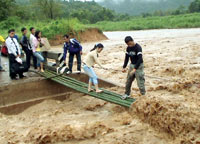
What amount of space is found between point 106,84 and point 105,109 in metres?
1.72

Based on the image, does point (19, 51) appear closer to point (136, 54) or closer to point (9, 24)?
point (136, 54)

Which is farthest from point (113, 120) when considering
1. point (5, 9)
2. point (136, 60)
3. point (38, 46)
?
point (5, 9)

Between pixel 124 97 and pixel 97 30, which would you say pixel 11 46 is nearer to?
pixel 124 97

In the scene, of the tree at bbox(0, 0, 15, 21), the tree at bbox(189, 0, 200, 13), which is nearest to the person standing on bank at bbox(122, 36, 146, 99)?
the tree at bbox(0, 0, 15, 21)

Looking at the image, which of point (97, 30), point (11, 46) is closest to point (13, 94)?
point (11, 46)

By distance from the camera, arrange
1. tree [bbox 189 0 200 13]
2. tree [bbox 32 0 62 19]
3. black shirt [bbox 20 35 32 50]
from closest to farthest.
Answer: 1. black shirt [bbox 20 35 32 50]
2. tree [bbox 32 0 62 19]
3. tree [bbox 189 0 200 13]

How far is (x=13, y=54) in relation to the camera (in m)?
7.65

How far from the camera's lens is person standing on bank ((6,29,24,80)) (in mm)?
7516

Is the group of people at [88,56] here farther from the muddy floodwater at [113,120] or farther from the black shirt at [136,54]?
the muddy floodwater at [113,120]

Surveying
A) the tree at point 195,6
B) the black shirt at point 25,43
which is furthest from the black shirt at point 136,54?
the tree at point 195,6

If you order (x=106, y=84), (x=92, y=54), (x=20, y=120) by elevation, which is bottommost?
(x=20, y=120)

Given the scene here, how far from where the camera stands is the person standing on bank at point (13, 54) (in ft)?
24.7

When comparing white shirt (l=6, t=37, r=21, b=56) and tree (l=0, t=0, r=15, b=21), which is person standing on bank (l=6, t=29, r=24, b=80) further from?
tree (l=0, t=0, r=15, b=21)

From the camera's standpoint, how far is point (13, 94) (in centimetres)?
727
